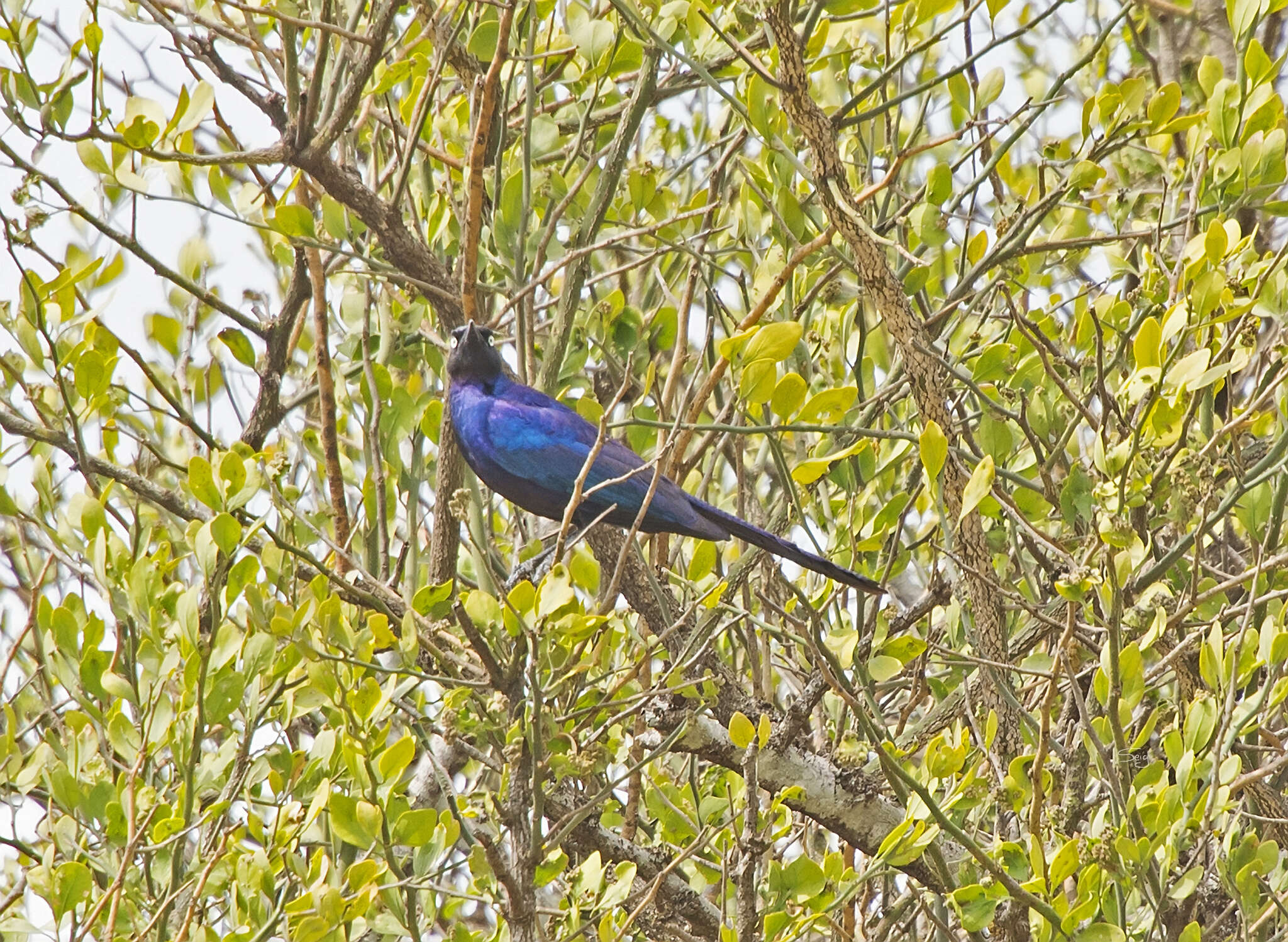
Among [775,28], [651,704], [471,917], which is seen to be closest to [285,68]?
[775,28]

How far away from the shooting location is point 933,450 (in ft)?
8.49

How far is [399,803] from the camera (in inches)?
109

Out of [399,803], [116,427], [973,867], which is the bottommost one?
[973,867]

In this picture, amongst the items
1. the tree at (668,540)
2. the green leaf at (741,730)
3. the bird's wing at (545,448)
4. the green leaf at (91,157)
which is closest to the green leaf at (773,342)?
the tree at (668,540)

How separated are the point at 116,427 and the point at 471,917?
2774mm

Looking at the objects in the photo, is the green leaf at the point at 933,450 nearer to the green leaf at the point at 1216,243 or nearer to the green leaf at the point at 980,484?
the green leaf at the point at 980,484

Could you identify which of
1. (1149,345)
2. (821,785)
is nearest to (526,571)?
(821,785)

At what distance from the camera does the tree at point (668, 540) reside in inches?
106

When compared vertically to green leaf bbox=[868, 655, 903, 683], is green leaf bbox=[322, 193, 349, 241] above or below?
above

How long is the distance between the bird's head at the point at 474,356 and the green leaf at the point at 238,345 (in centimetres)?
61

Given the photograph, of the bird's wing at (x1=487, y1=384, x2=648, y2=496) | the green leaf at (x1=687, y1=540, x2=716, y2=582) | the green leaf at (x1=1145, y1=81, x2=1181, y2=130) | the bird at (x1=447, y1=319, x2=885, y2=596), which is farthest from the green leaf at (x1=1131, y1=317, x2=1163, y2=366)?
the bird's wing at (x1=487, y1=384, x2=648, y2=496)

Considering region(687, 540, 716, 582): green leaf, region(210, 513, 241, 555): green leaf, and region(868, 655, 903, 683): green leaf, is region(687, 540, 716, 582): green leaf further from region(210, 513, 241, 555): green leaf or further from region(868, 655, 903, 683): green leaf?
region(210, 513, 241, 555): green leaf

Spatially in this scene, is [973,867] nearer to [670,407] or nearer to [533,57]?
[670,407]

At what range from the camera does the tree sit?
106 inches
